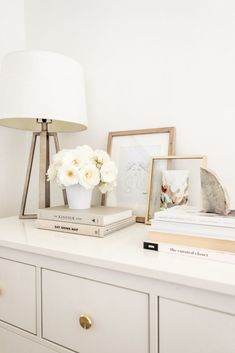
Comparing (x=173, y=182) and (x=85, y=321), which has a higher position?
(x=173, y=182)

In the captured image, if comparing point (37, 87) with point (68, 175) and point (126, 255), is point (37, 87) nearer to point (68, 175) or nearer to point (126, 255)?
point (68, 175)

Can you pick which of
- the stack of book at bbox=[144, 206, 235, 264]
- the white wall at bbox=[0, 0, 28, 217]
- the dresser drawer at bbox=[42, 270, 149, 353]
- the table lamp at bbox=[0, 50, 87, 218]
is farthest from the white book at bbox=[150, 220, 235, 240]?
the white wall at bbox=[0, 0, 28, 217]

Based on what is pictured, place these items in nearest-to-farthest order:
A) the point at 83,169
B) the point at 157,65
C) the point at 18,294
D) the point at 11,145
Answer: the point at 18,294 < the point at 83,169 < the point at 157,65 < the point at 11,145

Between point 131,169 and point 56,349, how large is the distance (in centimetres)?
69

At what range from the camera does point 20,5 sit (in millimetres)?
1557

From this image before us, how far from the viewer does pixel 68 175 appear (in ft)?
3.21

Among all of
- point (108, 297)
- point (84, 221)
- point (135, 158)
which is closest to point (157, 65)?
point (135, 158)

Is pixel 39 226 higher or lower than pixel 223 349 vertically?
higher

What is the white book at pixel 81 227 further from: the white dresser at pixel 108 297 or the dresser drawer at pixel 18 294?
the dresser drawer at pixel 18 294

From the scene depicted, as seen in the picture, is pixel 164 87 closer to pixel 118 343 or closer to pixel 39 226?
pixel 39 226

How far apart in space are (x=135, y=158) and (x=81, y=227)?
0.40 meters

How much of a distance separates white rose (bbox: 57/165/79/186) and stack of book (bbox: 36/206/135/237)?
4.1 inches

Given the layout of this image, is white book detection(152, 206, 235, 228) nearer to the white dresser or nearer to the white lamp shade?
the white dresser

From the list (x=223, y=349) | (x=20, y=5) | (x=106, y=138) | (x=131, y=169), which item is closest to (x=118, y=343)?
(x=223, y=349)
